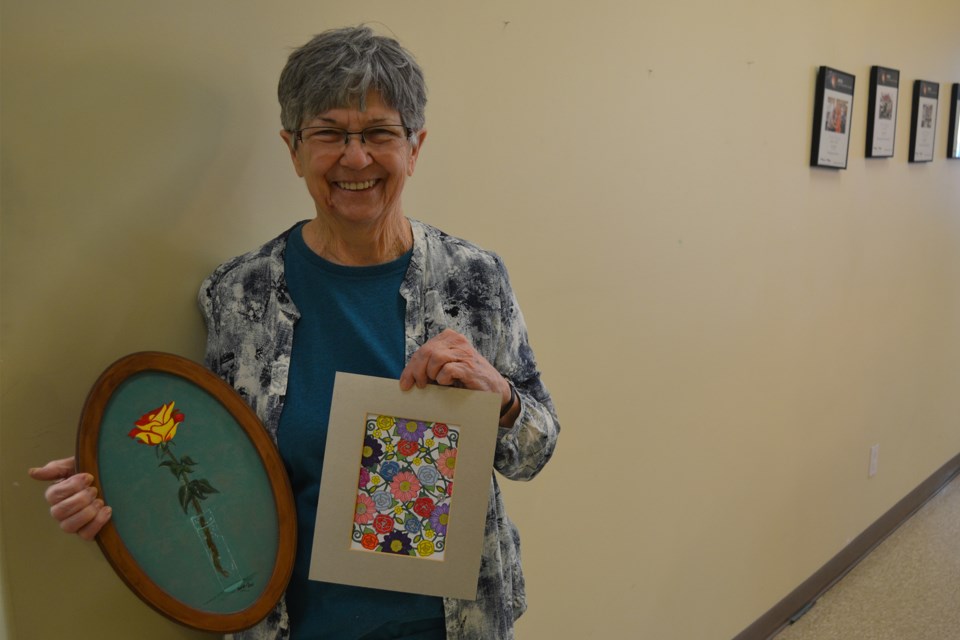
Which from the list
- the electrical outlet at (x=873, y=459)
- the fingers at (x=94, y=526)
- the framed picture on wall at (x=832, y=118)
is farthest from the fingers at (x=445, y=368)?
the electrical outlet at (x=873, y=459)

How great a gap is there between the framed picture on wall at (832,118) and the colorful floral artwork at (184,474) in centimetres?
240

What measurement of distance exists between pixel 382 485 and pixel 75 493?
37 cm

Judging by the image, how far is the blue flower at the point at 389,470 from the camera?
1123 mm

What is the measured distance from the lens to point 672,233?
2277 mm

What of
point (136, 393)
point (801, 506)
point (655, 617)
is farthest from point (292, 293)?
point (801, 506)

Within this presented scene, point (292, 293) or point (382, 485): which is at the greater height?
point (292, 293)

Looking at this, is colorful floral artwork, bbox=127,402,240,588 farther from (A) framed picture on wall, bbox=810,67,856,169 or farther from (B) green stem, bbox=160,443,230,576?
(A) framed picture on wall, bbox=810,67,856,169

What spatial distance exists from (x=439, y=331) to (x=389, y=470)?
23 cm

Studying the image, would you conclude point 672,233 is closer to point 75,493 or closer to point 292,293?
point 292,293

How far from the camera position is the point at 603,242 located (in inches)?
80.9

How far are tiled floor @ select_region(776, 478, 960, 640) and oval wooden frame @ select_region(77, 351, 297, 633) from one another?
8.17 feet

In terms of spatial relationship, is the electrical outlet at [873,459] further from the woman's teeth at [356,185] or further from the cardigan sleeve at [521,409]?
the woman's teeth at [356,185]

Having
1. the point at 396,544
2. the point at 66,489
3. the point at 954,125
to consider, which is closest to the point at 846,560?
the point at 954,125

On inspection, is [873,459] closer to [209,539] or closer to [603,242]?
[603,242]
